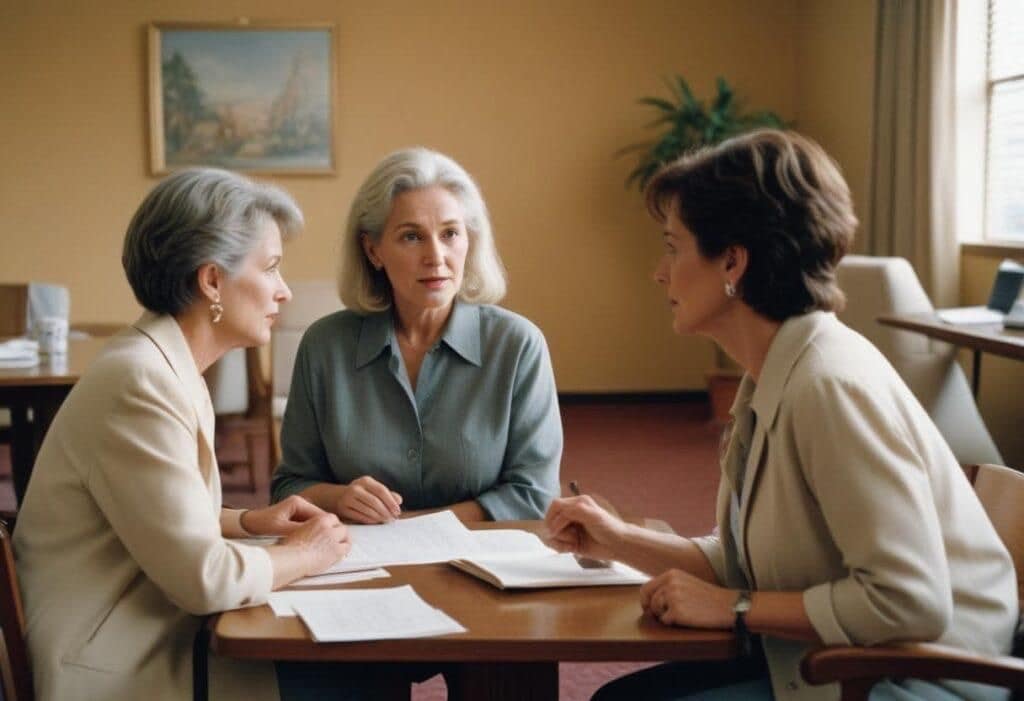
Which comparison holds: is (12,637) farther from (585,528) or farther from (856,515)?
(856,515)

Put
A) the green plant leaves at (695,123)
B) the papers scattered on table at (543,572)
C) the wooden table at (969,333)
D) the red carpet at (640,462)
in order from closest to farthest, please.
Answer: the papers scattered on table at (543,572)
the wooden table at (969,333)
the red carpet at (640,462)
the green plant leaves at (695,123)

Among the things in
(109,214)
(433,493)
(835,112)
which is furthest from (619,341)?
(433,493)

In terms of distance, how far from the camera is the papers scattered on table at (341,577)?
1.87 m

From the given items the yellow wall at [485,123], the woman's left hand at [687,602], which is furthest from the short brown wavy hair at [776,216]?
the yellow wall at [485,123]

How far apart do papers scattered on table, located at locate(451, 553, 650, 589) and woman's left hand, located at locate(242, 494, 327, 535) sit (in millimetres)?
332

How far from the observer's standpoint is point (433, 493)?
8.32ft

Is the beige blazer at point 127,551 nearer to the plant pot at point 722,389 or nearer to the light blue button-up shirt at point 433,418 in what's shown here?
the light blue button-up shirt at point 433,418

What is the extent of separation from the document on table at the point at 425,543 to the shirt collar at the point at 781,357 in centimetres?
52

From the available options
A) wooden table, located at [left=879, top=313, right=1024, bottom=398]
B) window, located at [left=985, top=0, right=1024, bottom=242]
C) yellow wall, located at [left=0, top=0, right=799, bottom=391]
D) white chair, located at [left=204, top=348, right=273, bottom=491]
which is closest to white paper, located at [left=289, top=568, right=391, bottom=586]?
wooden table, located at [left=879, top=313, right=1024, bottom=398]

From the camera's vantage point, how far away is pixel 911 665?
151cm

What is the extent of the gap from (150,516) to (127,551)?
0.44 feet

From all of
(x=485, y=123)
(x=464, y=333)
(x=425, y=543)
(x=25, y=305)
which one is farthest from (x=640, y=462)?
(x=425, y=543)

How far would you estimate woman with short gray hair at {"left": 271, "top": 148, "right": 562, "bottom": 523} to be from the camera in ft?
8.29

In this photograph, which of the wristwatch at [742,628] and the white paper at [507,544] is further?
the white paper at [507,544]
